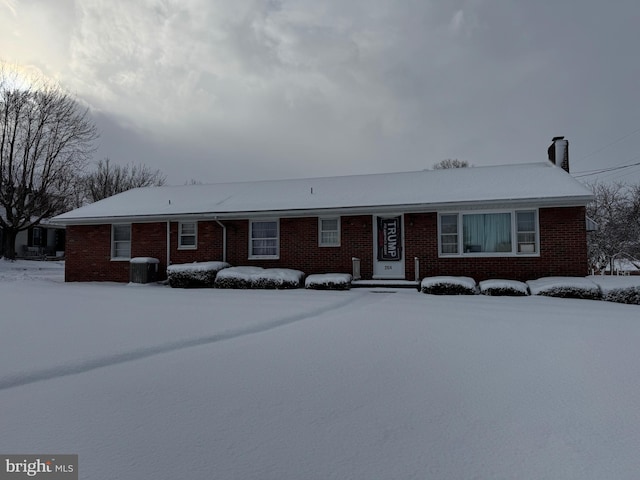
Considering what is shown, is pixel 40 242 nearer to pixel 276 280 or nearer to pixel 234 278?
pixel 234 278

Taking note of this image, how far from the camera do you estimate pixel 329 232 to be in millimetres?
15109

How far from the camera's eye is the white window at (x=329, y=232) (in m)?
15.0

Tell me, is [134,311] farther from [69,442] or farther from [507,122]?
[507,122]

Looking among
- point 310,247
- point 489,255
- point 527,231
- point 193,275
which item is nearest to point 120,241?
point 193,275

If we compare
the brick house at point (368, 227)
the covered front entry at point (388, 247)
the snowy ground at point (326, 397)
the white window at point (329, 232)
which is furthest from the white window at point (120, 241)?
the covered front entry at point (388, 247)

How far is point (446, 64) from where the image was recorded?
1557 centimetres

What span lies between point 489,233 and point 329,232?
5761 mm

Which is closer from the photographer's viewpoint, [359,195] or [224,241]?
[359,195]

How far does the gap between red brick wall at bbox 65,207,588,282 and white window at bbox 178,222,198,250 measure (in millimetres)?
187

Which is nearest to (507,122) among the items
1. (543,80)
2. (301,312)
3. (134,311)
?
(543,80)

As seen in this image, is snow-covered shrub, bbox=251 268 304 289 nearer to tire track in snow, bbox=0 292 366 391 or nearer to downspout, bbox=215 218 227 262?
downspout, bbox=215 218 227 262

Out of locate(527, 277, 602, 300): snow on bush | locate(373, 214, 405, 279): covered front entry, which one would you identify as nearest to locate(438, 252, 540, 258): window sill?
locate(373, 214, 405, 279): covered front entry

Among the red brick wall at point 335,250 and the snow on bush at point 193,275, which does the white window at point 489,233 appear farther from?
the snow on bush at point 193,275

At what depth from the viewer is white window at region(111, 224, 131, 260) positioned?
1734 centimetres
